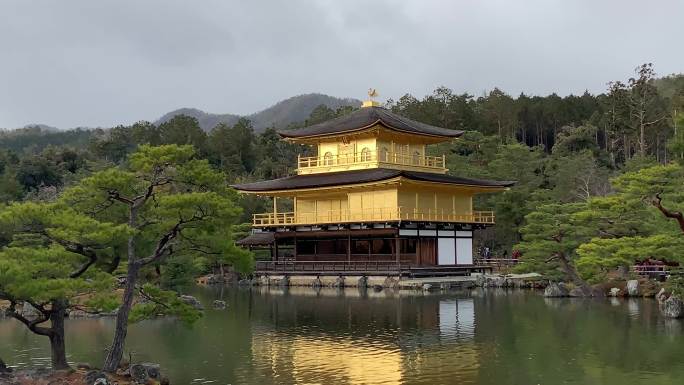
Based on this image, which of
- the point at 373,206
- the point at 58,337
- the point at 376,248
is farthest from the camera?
the point at 376,248

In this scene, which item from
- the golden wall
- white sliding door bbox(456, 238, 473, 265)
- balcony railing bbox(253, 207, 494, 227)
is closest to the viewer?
balcony railing bbox(253, 207, 494, 227)

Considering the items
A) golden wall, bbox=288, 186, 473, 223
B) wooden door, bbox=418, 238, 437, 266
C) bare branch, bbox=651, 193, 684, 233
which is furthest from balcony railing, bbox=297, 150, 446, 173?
bare branch, bbox=651, 193, 684, 233

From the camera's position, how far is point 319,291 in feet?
123

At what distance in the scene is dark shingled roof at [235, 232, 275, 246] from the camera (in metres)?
46.7

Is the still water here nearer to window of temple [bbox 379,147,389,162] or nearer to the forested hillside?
the forested hillside

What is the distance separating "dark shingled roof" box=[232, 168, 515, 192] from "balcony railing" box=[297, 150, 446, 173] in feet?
2.09

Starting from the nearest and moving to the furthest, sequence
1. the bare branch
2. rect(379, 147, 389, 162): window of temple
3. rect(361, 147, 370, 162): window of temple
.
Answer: the bare branch, rect(379, 147, 389, 162): window of temple, rect(361, 147, 370, 162): window of temple

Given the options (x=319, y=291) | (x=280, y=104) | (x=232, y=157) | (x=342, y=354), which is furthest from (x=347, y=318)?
(x=280, y=104)

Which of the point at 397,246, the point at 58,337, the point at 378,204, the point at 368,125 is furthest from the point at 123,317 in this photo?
the point at 368,125

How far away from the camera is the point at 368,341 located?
19.0 metres

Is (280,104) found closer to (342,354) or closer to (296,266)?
(296,266)

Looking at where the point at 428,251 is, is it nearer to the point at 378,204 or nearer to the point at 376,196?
the point at 378,204

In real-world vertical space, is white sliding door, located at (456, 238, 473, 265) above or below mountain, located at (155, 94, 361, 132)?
below

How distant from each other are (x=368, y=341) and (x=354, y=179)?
2313 cm
